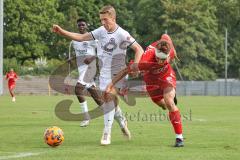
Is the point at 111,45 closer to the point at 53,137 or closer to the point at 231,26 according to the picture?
the point at 53,137

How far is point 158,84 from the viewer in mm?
11859

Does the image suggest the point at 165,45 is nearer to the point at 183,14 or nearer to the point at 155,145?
the point at 155,145

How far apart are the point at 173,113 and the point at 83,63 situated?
19.6ft

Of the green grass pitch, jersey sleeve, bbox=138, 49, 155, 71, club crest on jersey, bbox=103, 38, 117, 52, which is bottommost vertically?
the green grass pitch

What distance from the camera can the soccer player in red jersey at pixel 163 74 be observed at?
37.0ft

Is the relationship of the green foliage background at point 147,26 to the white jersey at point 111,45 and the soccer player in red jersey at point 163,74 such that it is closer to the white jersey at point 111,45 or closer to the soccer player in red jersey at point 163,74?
the white jersey at point 111,45

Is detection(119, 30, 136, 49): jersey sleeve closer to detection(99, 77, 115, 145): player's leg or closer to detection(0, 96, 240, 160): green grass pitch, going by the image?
detection(99, 77, 115, 145): player's leg

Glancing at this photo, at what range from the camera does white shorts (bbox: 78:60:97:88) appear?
1689cm

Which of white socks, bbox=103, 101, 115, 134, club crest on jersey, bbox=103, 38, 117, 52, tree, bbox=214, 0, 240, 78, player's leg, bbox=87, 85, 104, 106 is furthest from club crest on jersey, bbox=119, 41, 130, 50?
tree, bbox=214, 0, 240, 78

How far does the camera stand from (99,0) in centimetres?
7994

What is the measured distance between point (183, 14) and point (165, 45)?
67213 millimetres

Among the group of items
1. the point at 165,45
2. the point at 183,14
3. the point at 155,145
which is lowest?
the point at 155,145

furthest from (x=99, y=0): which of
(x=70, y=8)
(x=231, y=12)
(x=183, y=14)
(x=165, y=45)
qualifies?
(x=165, y=45)

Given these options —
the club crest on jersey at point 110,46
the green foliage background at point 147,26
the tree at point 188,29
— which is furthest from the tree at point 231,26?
the club crest on jersey at point 110,46
